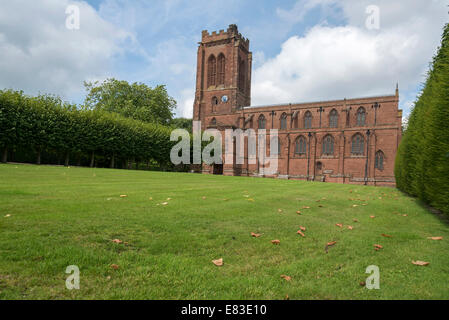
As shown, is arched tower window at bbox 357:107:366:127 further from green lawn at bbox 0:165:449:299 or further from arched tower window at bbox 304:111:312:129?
green lawn at bbox 0:165:449:299

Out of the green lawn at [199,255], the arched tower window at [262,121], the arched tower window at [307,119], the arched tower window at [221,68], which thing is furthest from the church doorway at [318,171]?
the green lawn at [199,255]

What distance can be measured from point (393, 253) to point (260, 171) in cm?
4080

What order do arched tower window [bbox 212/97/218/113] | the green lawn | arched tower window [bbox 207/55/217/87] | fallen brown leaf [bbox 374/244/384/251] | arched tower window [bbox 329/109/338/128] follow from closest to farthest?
the green lawn, fallen brown leaf [bbox 374/244/384/251], arched tower window [bbox 329/109/338/128], arched tower window [bbox 212/97/218/113], arched tower window [bbox 207/55/217/87]

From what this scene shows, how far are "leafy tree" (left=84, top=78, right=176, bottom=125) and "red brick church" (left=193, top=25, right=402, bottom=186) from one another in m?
7.71

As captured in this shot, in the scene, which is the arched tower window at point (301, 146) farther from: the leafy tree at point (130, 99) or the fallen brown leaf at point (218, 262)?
the fallen brown leaf at point (218, 262)

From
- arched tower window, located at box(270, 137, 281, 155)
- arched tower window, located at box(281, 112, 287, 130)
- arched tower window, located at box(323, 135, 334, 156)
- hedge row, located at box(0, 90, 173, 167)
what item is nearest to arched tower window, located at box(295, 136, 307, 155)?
arched tower window, located at box(270, 137, 281, 155)

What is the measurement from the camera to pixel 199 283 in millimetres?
2428

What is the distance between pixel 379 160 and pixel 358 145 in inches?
137

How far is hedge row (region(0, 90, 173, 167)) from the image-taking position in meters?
26.1

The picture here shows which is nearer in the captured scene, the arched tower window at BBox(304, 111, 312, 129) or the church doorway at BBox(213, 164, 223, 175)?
the church doorway at BBox(213, 164, 223, 175)

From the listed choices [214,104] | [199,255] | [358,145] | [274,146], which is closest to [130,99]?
[214,104]

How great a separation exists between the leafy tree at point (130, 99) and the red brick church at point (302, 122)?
771 cm

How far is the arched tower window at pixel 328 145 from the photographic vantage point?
40.7 meters
